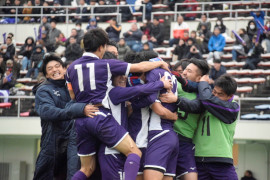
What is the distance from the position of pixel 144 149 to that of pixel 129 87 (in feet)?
2.55

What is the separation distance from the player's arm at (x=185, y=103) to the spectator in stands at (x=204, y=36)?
38.5ft

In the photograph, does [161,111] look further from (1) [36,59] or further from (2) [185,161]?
(1) [36,59]

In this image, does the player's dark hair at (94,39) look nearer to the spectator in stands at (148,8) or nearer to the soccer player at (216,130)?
the soccer player at (216,130)

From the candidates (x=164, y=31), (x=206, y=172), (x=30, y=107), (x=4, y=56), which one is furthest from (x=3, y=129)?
(x=206, y=172)

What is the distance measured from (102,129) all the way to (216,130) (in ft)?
5.69

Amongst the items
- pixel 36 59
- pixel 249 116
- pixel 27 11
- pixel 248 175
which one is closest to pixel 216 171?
pixel 249 116

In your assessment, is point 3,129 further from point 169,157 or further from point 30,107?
point 169,157

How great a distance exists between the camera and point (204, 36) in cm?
1933

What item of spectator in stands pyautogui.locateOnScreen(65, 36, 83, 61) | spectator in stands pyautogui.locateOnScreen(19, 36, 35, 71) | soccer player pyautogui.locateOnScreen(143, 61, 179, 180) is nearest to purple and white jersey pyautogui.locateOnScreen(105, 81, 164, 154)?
soccer player pyautogui.locateOnScreen(143, 61, 179, 180)

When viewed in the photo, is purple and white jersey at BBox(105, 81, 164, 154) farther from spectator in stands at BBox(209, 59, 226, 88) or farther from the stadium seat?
spectator in stands at BBox(209, 59, 226, 88)

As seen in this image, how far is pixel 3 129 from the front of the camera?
687 inches

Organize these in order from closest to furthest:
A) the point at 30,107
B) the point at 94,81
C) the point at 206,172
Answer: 1. the point at 94,81
2. the point at 206,172
3. the point at 30,107

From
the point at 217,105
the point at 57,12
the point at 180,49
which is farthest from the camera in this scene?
the point at 57,12

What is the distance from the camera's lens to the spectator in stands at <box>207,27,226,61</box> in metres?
18.6
